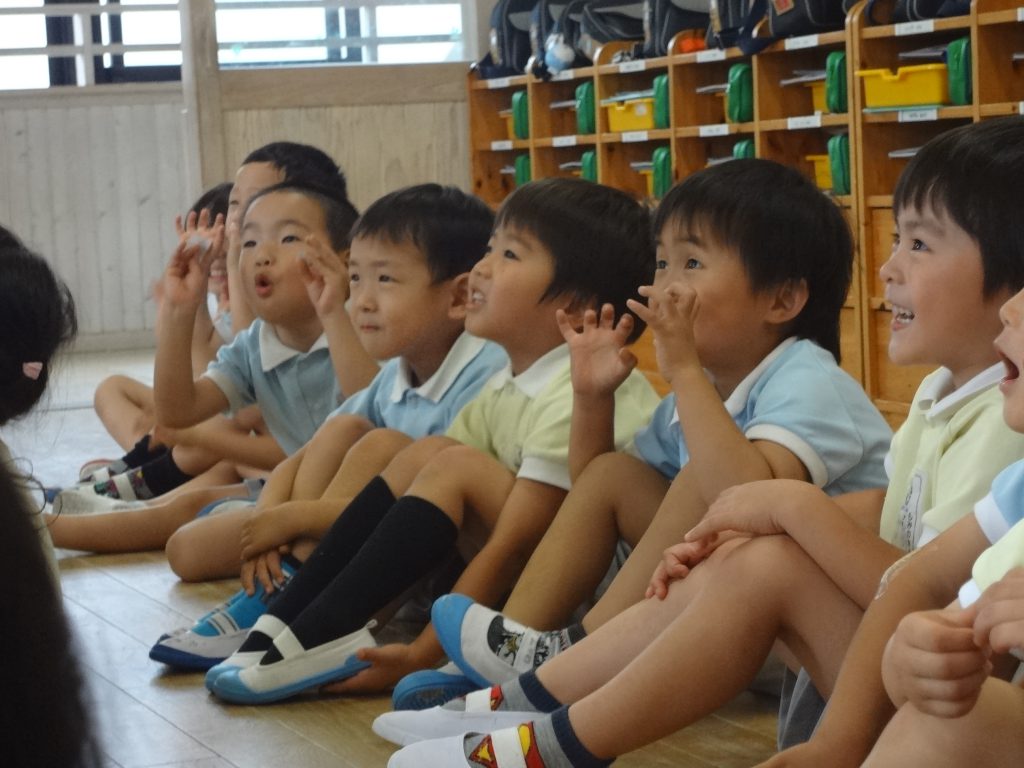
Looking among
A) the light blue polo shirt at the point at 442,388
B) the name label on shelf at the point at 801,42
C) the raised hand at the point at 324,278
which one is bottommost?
the light blue polo shirt at the point at 442,388

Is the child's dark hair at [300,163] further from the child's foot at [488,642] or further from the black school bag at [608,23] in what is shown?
the black school bag at [608,23]

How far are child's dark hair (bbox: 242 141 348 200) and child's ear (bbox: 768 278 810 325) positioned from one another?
1586mm

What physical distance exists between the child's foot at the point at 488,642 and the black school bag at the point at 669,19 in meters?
3.22

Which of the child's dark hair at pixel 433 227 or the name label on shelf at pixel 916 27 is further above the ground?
the name label on shelf at pixel 916 27

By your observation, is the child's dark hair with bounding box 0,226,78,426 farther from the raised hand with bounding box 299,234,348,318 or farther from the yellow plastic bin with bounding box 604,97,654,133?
the yellow plastic bin with bounding box 604,97,654,133

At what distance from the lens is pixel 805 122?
13.3ft

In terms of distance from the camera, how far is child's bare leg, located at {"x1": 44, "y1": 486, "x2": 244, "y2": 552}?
8.98 ft

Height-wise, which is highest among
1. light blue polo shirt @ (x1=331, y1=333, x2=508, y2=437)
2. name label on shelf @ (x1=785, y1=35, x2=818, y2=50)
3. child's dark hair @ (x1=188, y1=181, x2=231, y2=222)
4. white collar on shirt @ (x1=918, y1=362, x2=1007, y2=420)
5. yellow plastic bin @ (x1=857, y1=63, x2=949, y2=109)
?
name label on shelf @ (x1=785, y1=35, x2=818, y2=50)

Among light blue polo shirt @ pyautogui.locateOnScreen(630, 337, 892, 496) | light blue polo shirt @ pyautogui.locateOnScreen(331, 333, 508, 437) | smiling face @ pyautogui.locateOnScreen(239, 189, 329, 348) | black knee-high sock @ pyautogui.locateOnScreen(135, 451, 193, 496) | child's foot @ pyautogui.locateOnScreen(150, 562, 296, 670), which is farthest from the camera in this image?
black knee-high sock @ pyautogui.locateOnScreen(135, 451, 193, 496)

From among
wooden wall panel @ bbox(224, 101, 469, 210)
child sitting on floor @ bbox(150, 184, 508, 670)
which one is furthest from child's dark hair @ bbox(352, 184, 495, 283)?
wooden wall panel @ bbox(224, 101, 469, 210)

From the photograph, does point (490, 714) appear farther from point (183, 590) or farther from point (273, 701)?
point (183, 590)

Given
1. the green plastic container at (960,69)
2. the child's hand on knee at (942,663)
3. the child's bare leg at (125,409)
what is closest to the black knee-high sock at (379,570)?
the child's hand on knee at (942,663)

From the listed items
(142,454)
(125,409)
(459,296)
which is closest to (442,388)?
(459,296)

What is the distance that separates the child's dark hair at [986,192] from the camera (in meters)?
1.37
